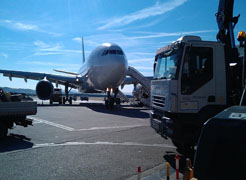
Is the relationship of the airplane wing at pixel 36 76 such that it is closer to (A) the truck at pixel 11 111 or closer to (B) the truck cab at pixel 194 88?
(A) the truck at pixel 11 111

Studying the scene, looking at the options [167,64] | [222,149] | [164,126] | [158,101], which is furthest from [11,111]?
[222,149]

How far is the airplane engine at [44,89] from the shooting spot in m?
21.8

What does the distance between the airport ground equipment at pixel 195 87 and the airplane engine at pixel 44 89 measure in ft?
59.3

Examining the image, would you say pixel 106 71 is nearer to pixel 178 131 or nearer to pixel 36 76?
pixel 36 76

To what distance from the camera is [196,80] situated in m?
5.33

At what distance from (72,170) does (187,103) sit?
3.01 metres

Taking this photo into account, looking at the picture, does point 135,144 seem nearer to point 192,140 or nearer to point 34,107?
point 192,140

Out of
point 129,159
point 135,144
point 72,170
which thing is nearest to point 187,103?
point 129,159

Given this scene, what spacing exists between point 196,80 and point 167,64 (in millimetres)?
1024

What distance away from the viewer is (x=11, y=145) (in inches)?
265

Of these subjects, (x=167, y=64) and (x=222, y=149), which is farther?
(x=167, y=64)

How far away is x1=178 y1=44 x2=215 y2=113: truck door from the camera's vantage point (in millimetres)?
5305

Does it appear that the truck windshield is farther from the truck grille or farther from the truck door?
the truck grille

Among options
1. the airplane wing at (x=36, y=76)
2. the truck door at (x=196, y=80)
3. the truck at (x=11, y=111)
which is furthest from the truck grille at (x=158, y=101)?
the airplane wing at (x=36, y=76)
